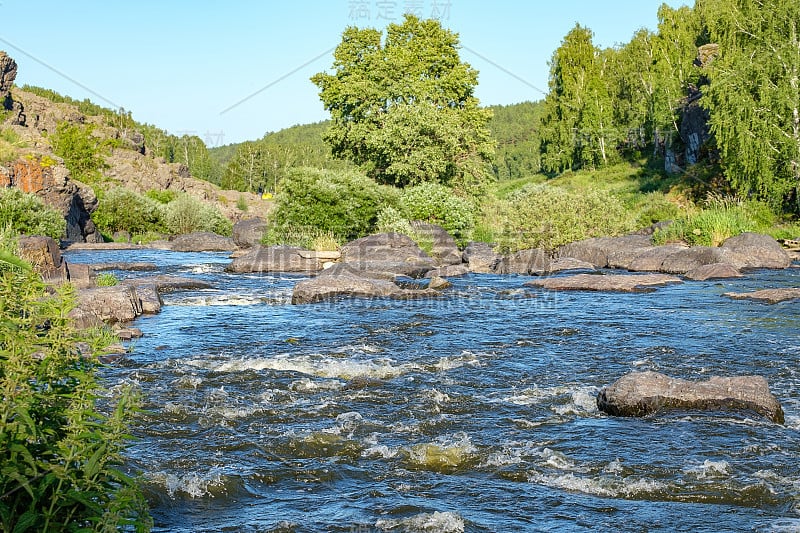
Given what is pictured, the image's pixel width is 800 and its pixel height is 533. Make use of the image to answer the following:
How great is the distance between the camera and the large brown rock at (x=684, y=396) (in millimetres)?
8859

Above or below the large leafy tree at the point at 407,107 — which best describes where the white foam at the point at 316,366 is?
below

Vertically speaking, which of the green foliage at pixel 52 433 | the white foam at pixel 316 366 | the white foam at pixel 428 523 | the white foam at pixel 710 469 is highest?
the green foliage at pixel 52 433

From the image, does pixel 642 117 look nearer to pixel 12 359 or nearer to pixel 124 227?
pixel 124 227

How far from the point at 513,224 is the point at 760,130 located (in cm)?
1336

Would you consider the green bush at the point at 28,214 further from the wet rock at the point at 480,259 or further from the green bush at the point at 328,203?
the wet rock at the point at 480,259

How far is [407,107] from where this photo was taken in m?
36.2

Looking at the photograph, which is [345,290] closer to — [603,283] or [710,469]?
[603,283]

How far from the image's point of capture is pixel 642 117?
68.7 metres

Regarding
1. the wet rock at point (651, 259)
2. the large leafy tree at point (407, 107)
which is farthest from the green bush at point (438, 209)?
the wet rock at point (651, 259)

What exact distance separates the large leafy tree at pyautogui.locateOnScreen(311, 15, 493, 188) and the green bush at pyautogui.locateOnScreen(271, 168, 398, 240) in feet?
19.5

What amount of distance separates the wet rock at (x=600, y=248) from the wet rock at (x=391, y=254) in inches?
228

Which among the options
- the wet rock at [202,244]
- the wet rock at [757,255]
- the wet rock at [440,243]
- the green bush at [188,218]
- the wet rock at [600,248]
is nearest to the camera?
the wet rock at [757,255]

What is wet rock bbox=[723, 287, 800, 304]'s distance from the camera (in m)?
16.9

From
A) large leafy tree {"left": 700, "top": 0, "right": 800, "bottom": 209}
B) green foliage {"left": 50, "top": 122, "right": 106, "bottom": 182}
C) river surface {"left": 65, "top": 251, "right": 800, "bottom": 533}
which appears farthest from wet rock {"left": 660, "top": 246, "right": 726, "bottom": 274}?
green foliage {"left": 50, "top": 122, "right": 106, "bottom": 182}
